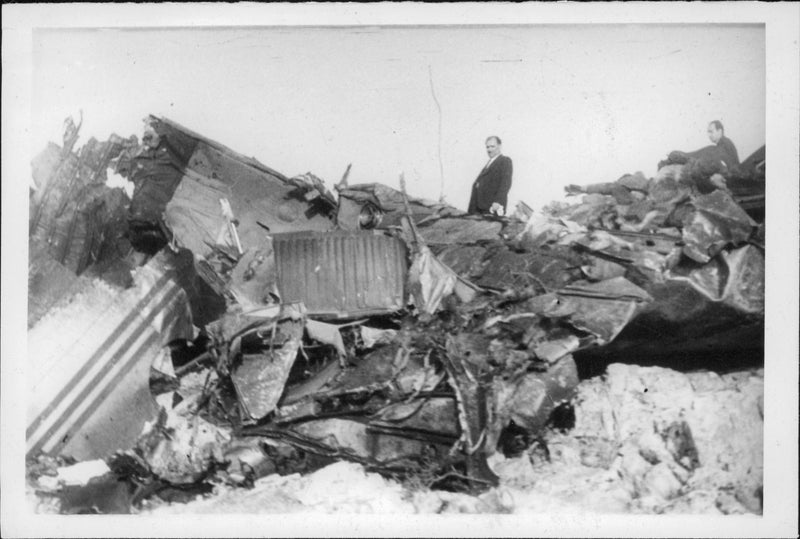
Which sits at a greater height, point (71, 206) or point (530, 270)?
point (71, 206)

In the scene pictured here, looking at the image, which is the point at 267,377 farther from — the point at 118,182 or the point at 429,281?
the point at 118,182

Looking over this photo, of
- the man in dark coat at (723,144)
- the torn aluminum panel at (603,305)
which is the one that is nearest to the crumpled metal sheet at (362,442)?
the torn aluminum panel at (603,305)

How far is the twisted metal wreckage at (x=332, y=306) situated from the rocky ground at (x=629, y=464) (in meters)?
0.10

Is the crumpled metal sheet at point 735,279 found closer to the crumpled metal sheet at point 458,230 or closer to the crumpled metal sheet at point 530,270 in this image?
the crumpled metal sheet at point 530,270

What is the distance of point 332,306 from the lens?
397cm

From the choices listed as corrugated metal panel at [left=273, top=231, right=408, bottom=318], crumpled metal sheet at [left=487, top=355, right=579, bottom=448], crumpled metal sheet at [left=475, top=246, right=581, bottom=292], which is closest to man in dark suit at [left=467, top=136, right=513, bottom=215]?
crumpled metal sheet at [left=475, top=246, right=581, bottom=292]

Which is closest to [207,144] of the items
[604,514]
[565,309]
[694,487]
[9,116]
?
[9,116]

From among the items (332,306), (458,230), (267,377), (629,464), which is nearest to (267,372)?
(267,377)

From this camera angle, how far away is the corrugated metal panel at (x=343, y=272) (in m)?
3.97

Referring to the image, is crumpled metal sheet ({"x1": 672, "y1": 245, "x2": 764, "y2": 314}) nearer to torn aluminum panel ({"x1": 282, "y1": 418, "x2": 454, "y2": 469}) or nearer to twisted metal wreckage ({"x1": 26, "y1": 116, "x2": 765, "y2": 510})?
twisted metal wreckage ({"x1": 26, "y1": 116, "x2": 765, "y2": 510})

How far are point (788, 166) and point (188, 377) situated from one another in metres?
2.98

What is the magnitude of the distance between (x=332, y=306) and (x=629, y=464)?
1.57m

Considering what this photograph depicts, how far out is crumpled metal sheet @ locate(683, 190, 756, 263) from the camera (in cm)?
396

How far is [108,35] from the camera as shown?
13.0 ft
